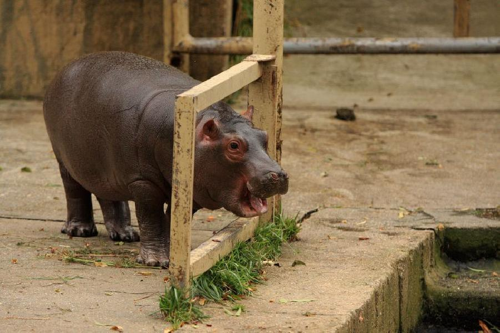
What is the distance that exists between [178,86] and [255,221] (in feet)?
2.49

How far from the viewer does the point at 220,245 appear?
13.7ft

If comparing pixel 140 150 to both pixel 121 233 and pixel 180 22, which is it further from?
pixel 180 22

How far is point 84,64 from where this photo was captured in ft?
16.2

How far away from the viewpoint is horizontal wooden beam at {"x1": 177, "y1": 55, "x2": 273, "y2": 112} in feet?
12.0

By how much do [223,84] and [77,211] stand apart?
157 cm

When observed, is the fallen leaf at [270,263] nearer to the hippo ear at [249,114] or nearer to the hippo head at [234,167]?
the hippo head at [234,167]

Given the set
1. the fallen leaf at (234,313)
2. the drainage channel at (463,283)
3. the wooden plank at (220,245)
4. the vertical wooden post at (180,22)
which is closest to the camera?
the fallen leaf at (234,313)

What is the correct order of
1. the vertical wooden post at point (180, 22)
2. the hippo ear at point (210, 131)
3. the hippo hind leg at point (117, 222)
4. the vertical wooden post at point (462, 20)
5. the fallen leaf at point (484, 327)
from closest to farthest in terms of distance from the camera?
1. the hippo ear at point (210, 131)
2. the fallen leaf at point (484, 327)
3. the hippo hind leg at point (117, 222)
4. the vertical wooden post at point (180, 22)
5. the vertical wooden post at point (462, 20)

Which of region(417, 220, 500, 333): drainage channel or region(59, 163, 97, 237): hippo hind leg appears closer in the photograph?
region(417, 220, 500, 333): drainage channel

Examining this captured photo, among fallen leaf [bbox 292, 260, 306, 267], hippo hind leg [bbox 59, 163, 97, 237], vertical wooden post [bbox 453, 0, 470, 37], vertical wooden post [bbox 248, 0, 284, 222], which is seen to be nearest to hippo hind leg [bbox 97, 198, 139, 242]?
hippo hind leg [bbox 59, 163, 97, 237]

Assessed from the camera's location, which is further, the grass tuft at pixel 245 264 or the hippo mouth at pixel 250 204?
the hippo mouth at pixel 250 204

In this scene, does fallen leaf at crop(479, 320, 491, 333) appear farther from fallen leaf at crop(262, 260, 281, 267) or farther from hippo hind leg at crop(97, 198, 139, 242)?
hippo hind leg at crop(97, 198, 139, 242)

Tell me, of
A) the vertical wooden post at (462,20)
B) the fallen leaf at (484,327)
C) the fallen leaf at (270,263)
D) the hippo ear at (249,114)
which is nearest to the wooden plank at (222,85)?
the hippo ear at (249,114)

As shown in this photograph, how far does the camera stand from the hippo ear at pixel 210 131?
4.12 meters
